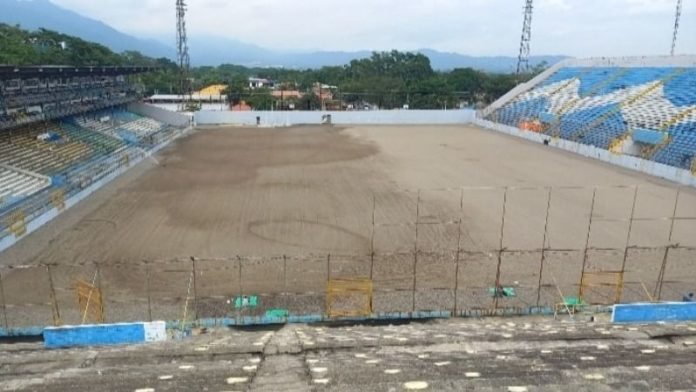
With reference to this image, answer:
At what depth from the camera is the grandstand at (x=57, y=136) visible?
81.7 ft

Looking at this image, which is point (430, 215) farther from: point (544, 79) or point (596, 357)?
point (544, 79)

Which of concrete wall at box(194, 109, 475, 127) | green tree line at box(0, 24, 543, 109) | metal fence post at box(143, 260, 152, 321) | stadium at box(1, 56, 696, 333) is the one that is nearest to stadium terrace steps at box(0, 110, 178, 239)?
stadium at box(1, 56, 696, 333)

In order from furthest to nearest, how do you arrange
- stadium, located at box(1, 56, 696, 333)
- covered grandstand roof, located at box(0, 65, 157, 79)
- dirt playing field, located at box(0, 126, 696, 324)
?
covered grandstand roof, located at box(0, 65, 157, 79) → dirt playing field, located at box(0, 126, 696, 324) → stadium, located at box(1, 56, 696, 333)

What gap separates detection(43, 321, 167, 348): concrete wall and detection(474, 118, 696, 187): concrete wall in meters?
30.7

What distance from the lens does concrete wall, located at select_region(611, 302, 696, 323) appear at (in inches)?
527

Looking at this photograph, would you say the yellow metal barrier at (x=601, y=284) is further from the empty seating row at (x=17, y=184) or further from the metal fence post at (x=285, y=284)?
the empty seating row at (x=17, y=184)

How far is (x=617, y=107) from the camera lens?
45.5 m

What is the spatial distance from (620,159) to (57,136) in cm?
3943

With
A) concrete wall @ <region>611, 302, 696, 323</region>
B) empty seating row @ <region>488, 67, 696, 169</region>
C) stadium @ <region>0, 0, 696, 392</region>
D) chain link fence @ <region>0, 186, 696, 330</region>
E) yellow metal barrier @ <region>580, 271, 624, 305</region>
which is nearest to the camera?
stadium @ <region>0, 0, 696, 392</region>

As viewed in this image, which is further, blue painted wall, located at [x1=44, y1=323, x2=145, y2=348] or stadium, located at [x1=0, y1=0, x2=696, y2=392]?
blue painted wall, located at [x1=44, y1=323, x2=145, y2=348]

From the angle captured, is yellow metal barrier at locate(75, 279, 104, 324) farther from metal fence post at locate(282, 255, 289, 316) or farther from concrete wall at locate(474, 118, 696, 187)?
concrete wall at locate(474, 118, 696, 187)

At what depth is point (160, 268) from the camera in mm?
17469

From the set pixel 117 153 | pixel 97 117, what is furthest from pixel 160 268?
pixel 97 117

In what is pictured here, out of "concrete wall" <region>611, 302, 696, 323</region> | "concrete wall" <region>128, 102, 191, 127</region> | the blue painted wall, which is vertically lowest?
the blue painted wall
